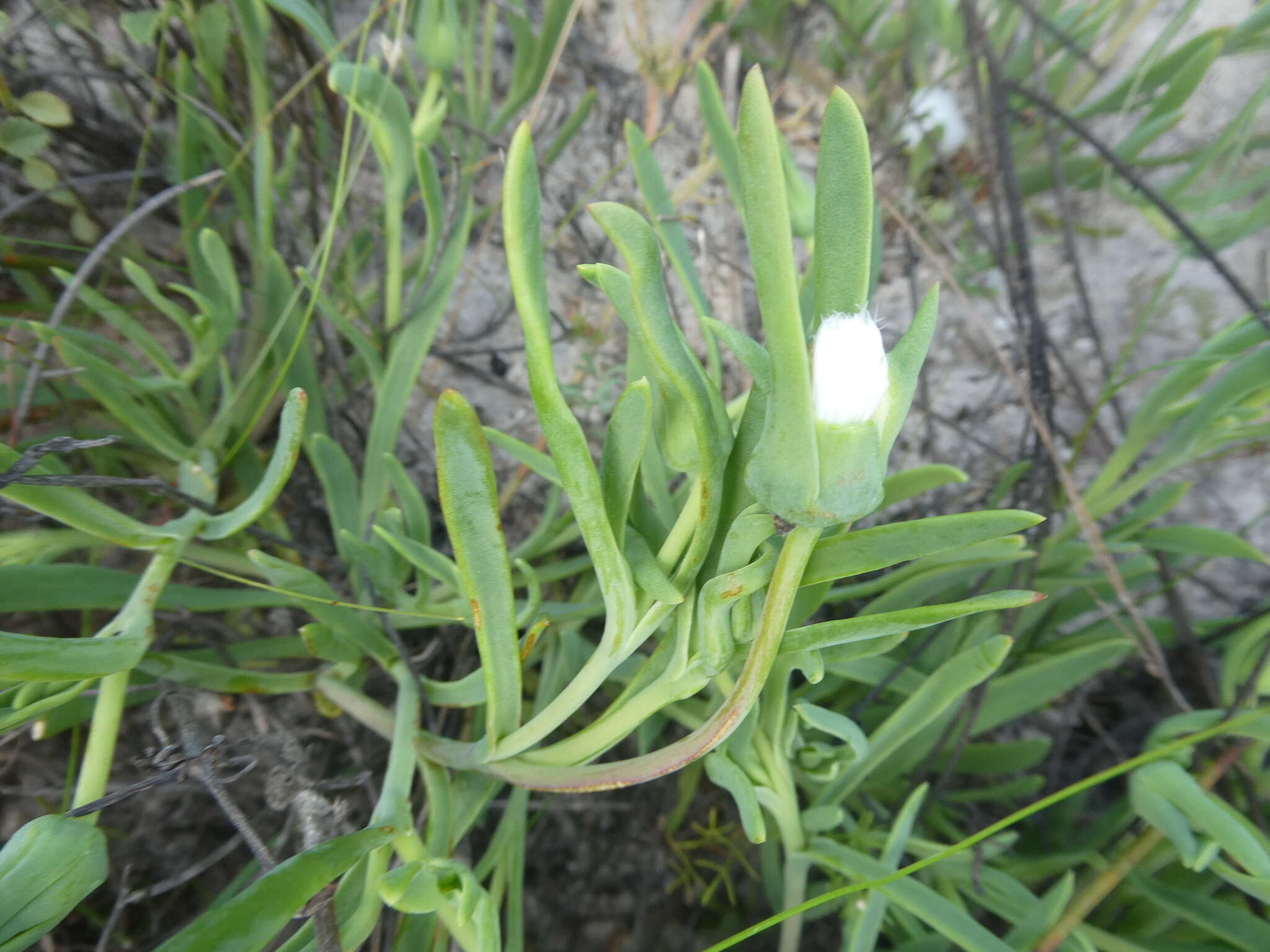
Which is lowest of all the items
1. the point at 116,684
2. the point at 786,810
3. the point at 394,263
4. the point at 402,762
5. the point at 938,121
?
the point at 786,810

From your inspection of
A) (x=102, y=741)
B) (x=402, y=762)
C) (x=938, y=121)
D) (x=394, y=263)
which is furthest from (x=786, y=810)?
(x=938, y=121)

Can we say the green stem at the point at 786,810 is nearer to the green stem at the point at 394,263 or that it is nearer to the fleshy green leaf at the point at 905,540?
the fleshy green leaf at the point at 905,540

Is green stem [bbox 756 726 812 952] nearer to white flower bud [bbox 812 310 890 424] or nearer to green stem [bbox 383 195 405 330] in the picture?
white flower bud [bbox 812 310 890 424]

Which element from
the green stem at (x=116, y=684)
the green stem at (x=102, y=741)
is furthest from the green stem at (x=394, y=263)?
the green stem at (x=102, y=741)

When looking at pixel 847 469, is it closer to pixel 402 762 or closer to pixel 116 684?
pixel 402 762

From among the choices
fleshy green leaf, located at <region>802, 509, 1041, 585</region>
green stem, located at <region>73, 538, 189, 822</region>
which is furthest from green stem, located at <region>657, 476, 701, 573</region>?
green stem, located at <region>73, 538, 189, 822</region>

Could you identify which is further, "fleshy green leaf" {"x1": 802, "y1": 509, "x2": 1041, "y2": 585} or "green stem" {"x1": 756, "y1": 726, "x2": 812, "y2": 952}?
"green stem" {"x1": 756, "y1": 726, "x2": 812, "y2": 952}

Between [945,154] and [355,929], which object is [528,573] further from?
[945,154]
